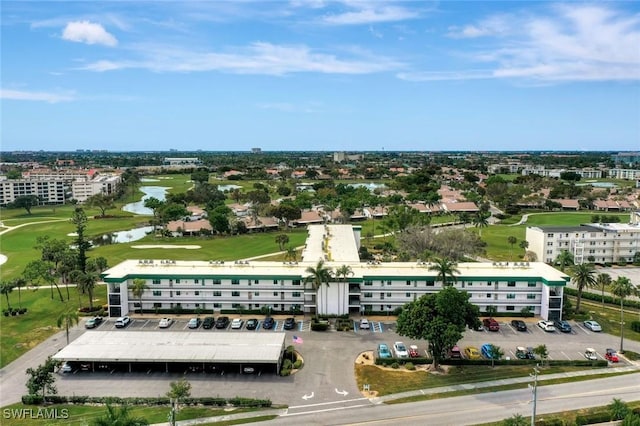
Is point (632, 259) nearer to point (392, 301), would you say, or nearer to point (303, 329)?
point (392, 301)

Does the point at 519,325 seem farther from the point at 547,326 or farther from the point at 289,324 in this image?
the point at 289,324

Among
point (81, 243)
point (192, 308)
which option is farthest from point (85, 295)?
point (192, 308)

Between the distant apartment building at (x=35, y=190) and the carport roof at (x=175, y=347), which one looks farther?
the distant apartment building at (x=35, y=190)

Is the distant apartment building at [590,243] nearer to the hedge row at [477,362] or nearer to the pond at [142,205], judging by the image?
the hedge row at [477,362]

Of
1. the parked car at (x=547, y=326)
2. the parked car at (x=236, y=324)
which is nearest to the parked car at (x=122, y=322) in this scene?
the parked car at (x=236, y=324)

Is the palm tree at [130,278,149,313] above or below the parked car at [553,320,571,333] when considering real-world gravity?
above

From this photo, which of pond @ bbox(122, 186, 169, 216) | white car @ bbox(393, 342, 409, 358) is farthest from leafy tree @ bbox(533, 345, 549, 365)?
pond @ bbox(122, 186, 169, 216)

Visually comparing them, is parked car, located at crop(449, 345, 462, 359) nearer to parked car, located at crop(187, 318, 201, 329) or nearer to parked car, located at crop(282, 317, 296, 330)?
parked car, located at crop(282, 317, 296, 330)
